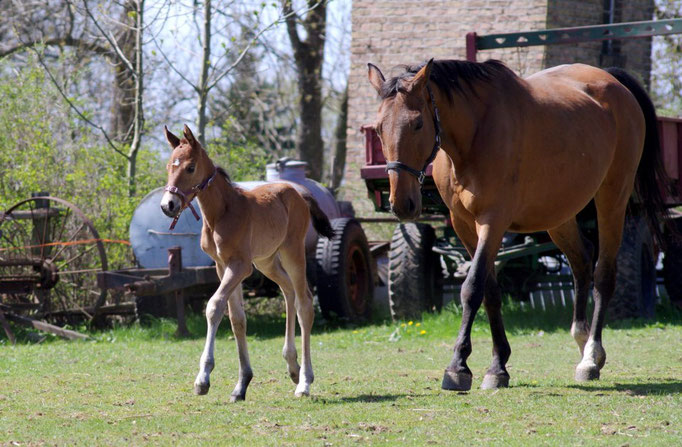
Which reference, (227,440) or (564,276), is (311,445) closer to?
(227,440)

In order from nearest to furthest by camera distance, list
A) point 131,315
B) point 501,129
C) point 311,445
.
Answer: point 311,445 < point 501,129 < point 131,315

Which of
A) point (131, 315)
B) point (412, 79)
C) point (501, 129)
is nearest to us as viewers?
point (412, 79)

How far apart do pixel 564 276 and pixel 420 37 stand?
847 centimetres

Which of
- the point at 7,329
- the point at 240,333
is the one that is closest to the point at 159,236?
the point at 7,329

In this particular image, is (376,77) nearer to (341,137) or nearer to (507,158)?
(507,158)

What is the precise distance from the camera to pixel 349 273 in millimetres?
12484

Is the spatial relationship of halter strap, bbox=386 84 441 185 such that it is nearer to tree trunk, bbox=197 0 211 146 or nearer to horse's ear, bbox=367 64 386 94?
horse's ear, bbox=367 64 386 94

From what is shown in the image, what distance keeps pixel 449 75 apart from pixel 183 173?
1955mm

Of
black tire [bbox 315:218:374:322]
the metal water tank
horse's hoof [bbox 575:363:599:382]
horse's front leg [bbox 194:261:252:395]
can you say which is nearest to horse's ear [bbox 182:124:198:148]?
horse's front leg [bbox 194:261:252:395]

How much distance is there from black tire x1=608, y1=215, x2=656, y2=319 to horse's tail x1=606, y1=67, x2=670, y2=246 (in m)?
2.23

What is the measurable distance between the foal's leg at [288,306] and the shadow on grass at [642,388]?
6.64 ft

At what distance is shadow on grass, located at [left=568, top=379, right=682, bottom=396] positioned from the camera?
6277mm

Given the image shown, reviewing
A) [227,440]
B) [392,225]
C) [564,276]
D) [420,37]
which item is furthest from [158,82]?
[227,440]

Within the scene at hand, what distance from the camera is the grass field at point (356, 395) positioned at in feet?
16.5
